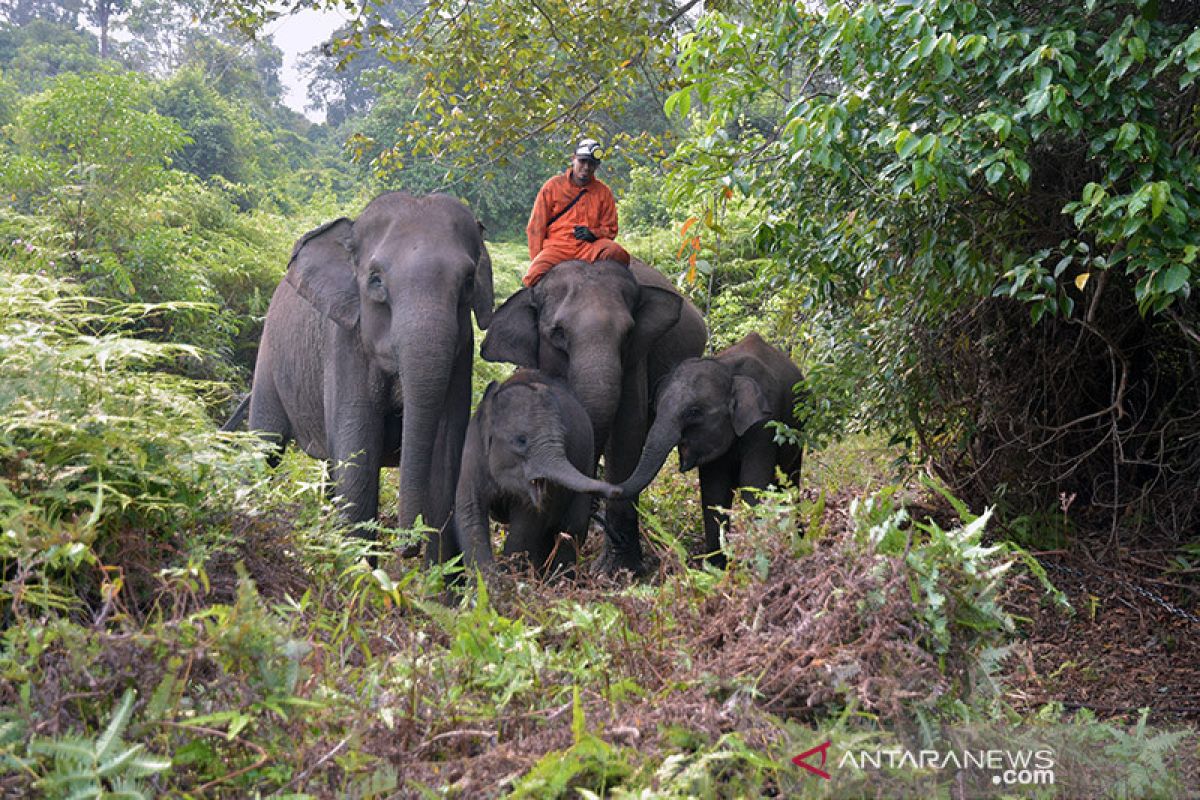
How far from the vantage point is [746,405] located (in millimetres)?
7926

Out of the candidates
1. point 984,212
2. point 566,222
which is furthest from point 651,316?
point 984,212

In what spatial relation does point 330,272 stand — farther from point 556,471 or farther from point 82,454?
point 82,454

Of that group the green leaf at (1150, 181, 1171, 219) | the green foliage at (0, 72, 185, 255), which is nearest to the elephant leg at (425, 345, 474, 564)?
the green leaf at (1150, 181, 1171, 219)

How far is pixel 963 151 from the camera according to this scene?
503 cm

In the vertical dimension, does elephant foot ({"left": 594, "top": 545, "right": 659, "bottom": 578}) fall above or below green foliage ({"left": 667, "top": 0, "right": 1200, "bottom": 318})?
below

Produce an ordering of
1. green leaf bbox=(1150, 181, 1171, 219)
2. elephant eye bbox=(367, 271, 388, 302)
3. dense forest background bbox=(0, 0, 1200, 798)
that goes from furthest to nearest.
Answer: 1. elephant eye bbox=(367, 271, 388, 302)
2. green leaf bbox=(1150, 181, 1171, 219)
3. dense forest background bbox=(0, 0, 1200, 798)

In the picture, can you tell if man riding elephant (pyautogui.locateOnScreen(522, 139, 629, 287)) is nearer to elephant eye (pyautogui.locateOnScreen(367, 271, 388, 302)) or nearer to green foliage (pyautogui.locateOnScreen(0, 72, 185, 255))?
elephant eye (pyautogui.locateOnScreen(367, 271, 388, 302))

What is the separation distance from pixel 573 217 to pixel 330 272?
7.32 feet

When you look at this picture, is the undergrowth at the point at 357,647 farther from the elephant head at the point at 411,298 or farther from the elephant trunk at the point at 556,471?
the elephant head at the point at 411,298

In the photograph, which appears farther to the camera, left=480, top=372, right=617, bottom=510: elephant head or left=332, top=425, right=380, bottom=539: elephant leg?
left=332, top=425, right=380, bottom=539: elephant leg

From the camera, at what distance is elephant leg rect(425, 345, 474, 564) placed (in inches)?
278

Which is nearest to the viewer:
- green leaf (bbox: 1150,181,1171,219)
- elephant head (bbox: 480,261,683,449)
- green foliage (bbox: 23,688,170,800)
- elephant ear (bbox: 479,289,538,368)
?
green foliage (bbox: 23,688,170,800)

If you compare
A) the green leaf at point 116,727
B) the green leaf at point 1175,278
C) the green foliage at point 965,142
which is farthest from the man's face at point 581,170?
the green leaf at point 116,727

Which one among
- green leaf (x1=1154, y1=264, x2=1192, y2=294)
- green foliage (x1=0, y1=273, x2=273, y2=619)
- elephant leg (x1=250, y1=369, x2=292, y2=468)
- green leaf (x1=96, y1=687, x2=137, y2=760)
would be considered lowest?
elephant leg (x1=250, y1=369, x2=292, y2=468)
